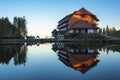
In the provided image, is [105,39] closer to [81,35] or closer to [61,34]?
[81,35]

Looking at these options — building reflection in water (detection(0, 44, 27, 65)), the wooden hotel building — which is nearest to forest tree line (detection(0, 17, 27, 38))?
the wooden hotel building

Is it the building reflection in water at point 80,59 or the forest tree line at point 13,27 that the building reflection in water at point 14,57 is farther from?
the forest tree line at point 13,27

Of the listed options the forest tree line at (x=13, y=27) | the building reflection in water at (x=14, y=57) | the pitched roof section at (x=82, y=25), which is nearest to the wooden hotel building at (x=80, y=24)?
the pitched roof section at (x=82, y=25)

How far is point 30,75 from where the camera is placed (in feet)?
50.7

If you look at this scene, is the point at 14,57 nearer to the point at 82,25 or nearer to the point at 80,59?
the point at 80,59

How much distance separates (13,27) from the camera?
105812 mm

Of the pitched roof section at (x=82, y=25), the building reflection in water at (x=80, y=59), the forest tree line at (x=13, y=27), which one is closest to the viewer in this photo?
the building reflection in water at (x=80, y=59)

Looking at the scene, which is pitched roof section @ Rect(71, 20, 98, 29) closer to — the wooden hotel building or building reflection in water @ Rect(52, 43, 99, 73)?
the wooden hotel building

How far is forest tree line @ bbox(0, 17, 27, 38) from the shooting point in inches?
3628

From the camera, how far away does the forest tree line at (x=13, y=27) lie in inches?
3628

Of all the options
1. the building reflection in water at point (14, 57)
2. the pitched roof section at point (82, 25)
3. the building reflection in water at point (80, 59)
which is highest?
the pitched roof section at point (82, 25)

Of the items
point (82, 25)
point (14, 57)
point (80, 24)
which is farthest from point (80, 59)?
point (80, 24)

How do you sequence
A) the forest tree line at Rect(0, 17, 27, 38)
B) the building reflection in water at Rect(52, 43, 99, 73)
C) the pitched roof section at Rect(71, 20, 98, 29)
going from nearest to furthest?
the building reflection in water at Rect(52, 43, 99, 73) → the pitched roof section at Rect(71, 20, 98, 29) → the forest tree line at Rect(0, 17, 27, 38)

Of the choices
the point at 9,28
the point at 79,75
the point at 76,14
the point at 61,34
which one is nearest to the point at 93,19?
the point at 76,14
